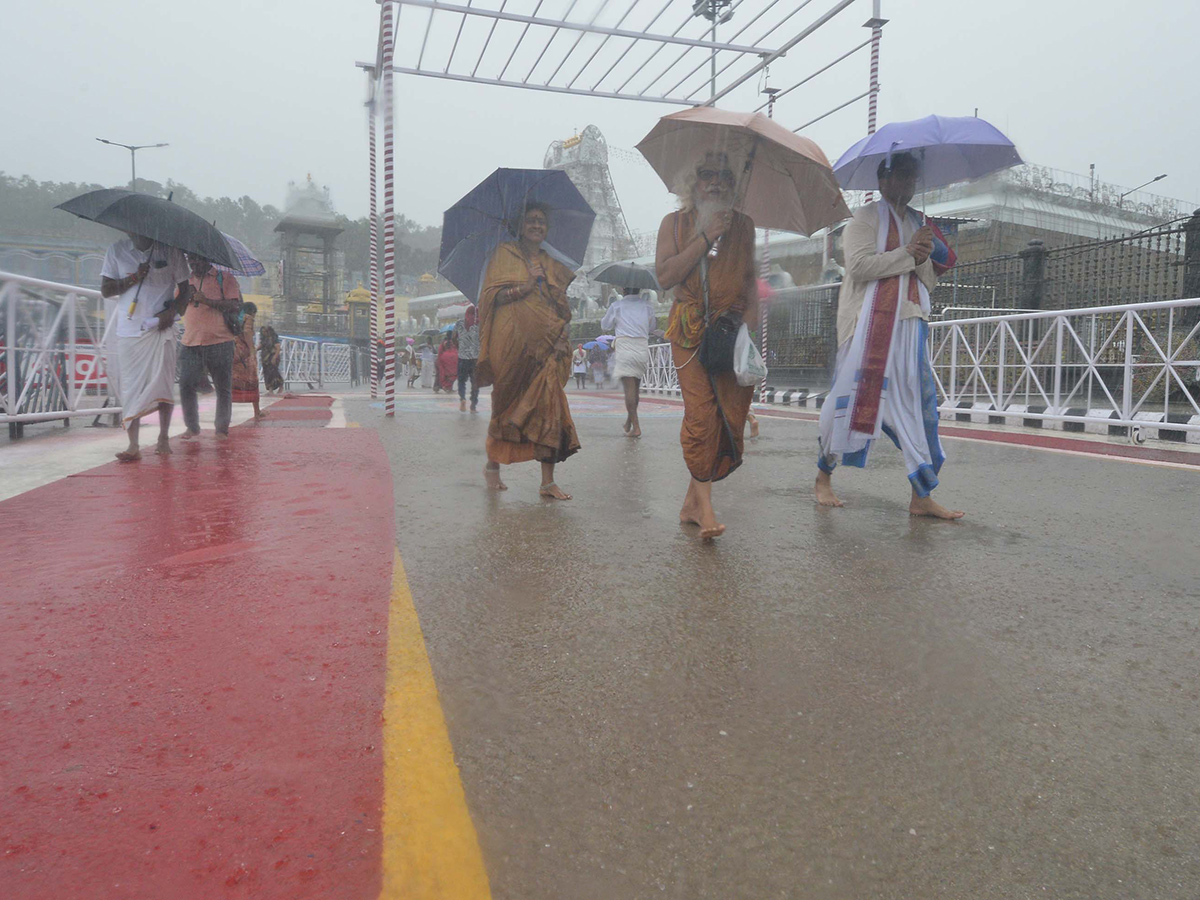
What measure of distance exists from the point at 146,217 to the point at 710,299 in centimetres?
377

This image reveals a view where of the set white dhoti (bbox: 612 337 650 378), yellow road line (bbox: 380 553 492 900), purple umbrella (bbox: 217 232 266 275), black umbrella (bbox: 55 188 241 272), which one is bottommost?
yellow road line (bbox: 380 553 492 900)

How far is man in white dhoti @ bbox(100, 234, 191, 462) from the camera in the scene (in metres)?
5.68

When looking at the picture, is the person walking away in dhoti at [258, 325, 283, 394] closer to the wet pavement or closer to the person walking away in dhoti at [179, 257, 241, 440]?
the person walking away in dhoti at [179, 257, 241, 440]

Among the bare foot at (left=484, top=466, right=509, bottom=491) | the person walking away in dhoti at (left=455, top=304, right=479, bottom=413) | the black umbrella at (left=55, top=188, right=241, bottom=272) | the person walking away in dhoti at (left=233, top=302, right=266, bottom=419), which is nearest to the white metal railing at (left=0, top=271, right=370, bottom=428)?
the person walking away in dhoti at (left=233, top=302, right=266, bottom=419)

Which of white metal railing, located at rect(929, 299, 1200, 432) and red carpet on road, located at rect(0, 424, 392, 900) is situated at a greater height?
white metal railing, located at rect(929, 299, 1200, 432)

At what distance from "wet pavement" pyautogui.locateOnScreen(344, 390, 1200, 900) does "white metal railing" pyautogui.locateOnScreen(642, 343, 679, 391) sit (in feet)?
56.2

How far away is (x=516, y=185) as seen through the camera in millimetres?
4941

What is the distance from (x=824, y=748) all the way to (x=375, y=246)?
1550cm

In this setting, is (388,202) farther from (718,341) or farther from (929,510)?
(929,510)

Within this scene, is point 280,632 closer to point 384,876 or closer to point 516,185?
point 384,876

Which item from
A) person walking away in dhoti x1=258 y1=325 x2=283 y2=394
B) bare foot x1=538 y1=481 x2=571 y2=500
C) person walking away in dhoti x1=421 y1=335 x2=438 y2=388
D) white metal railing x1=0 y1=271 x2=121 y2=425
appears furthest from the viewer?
person walking away in dhoti x1=421 y1=335 x2=438 y2=388

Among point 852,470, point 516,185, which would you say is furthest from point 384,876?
point 852,470

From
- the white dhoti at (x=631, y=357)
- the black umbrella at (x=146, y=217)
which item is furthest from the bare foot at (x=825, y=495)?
the white dhoti at (x=631, y=357)

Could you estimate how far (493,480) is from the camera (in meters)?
5.06
